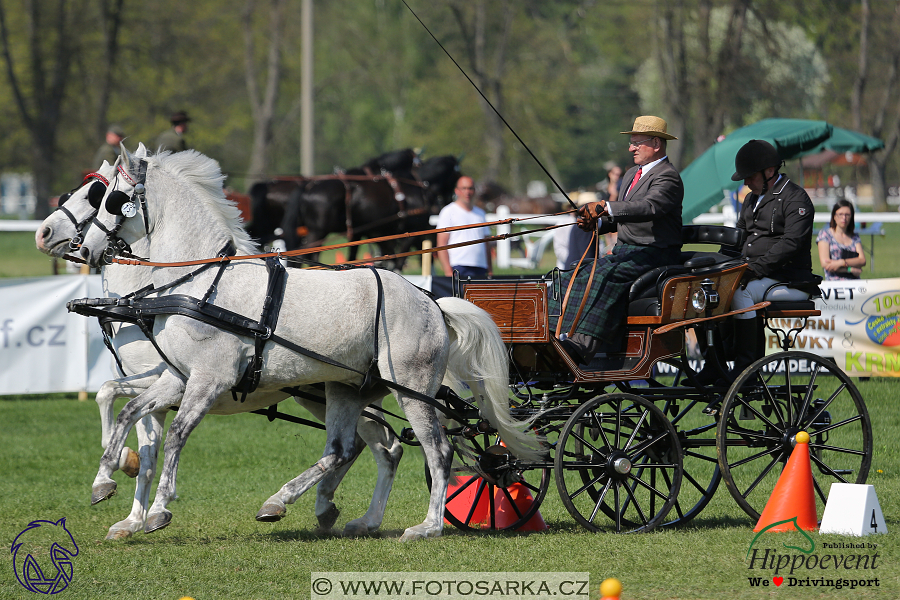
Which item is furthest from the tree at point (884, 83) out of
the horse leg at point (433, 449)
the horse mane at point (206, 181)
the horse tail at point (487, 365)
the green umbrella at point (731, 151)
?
the horse mane at point (206, 181)

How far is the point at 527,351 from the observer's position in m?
6.52

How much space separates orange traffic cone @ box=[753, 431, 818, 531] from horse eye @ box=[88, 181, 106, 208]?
400cm

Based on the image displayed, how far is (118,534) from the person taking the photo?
5.85 metres

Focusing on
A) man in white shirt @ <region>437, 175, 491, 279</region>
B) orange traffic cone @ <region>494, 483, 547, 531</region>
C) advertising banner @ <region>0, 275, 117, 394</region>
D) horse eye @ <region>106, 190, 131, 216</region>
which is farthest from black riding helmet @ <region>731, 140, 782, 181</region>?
advertising banner @ <region>0, 275, 117, 394</region>

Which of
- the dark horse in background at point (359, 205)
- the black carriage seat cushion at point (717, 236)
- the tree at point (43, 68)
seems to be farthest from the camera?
the tree at point (43, 68)

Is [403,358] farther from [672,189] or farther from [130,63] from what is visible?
[130,63]

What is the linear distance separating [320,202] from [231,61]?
2723cm

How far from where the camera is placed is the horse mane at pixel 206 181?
621cm

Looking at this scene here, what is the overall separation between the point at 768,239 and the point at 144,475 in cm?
392

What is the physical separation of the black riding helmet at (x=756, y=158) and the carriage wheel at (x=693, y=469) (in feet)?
4.75

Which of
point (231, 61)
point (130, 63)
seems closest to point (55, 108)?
point (130, 63)

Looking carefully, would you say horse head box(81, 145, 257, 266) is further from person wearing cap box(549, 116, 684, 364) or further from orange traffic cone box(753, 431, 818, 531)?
orange traffic cone box(753, 431, 818, 531)

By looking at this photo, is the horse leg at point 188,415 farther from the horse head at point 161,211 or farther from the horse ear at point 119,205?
the horse ear at point 119,205

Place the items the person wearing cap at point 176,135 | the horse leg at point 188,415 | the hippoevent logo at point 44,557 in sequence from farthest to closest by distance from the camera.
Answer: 1. the person wearing cap at point 176,135
2. the horse leg at point 188,415
3. the hippoevent logo at point 44,557
